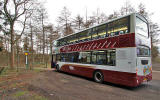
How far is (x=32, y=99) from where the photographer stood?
12.8 feet

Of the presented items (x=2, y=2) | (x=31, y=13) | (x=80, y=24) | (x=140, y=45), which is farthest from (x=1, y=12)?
(x=140, y=45)

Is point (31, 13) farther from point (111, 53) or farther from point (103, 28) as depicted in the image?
point (111, 53)

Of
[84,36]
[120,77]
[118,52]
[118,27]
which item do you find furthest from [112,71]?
[84,36]

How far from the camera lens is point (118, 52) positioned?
Result: 593 centimetres

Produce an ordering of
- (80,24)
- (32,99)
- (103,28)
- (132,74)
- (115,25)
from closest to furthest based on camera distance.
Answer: (32,99) → (132,74) → (115,25) → (103,28) → (80,24)

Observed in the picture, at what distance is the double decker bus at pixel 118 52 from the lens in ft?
17.6

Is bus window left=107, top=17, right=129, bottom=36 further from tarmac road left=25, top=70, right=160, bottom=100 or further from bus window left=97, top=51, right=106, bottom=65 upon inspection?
tarmac road left=25, top=70, right=160, bottom=100

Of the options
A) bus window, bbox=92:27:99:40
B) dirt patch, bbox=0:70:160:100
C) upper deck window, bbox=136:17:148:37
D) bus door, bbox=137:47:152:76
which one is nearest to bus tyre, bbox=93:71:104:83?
dirt patch, bbox=0:70:160:100

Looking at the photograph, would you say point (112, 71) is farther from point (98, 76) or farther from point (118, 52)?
point (98, 76)

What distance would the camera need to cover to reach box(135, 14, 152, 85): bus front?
5401mm

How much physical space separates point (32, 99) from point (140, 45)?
19.6ft

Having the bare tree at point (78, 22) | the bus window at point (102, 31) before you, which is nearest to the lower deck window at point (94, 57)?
the bus window at point (102, 31)

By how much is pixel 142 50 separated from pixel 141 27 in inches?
55.1

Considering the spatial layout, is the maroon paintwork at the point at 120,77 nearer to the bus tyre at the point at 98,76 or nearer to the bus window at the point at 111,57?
the bus tyre at the point at 98,76
